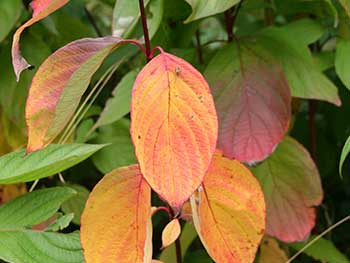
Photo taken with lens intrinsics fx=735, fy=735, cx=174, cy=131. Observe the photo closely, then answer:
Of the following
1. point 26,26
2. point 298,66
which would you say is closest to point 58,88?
point 26,26

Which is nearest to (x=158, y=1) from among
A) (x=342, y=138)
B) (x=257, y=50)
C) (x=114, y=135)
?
(x=257, y=50)

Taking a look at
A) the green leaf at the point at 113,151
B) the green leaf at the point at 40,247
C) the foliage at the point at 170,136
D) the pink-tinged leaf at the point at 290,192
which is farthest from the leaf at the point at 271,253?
the green leaf at the point at 40,247

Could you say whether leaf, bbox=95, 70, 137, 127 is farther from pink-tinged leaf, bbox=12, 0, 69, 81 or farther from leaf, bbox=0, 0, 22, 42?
pink-tinged leaf, bbox=12, 0, 69, 81

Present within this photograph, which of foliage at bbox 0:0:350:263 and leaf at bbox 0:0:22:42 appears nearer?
foliage at bbox 0:0:350:263

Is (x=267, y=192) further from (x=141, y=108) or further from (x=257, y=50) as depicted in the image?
(x=141, y=108)

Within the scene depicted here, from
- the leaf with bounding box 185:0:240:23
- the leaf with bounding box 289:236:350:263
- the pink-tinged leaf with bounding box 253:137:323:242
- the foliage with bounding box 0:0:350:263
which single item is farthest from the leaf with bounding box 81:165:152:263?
the leaf with bounding box 289:236:350:263
